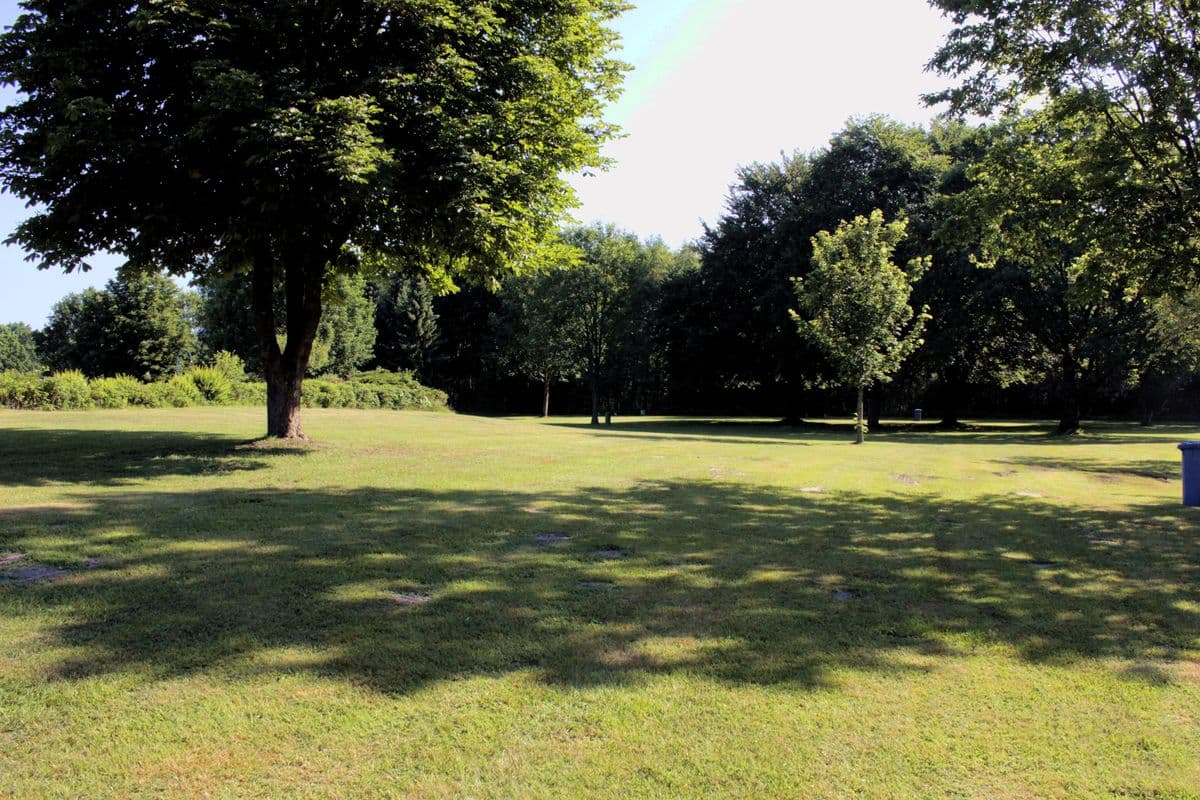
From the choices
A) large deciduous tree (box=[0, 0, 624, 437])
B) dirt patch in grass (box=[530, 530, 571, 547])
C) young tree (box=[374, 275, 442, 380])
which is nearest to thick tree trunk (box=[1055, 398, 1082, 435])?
large deciduous tree (box=[0, 0, 624, 437])

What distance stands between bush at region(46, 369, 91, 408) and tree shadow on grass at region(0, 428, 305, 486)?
10512mm

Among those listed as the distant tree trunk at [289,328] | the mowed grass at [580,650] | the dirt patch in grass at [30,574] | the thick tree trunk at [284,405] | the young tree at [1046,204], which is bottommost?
the mowed grass at [580,650]

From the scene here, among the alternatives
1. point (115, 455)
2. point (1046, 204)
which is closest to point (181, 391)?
point (115, 455)

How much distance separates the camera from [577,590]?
5543 millimetres

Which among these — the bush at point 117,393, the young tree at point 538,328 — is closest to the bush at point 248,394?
the bush at point 117,393

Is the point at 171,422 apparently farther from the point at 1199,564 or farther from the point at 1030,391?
the point at 1030,391

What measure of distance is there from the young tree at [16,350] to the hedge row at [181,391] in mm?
89303

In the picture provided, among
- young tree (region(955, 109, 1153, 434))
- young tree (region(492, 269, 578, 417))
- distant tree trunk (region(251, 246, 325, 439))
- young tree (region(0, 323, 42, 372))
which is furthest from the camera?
young tree (region(0, 323, 42, 372))

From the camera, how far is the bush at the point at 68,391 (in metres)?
25.9

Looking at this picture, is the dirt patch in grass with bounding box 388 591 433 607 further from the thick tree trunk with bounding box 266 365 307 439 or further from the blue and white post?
the blue and white post

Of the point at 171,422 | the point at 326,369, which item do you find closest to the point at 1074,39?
the point at 171,422

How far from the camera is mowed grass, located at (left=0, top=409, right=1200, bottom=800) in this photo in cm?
310

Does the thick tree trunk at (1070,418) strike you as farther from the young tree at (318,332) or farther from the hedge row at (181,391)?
the young tree at (318,332)

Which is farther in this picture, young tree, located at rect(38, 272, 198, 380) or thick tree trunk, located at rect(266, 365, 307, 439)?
young tree, located at rect(38, 272, 198, 380)
